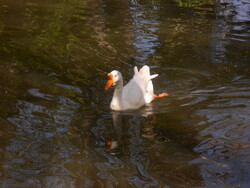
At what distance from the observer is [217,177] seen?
5.13 meters

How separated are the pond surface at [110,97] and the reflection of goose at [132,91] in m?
0.20

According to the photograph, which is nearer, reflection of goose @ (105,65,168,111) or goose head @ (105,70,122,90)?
goose head @ (105,70,122,90)

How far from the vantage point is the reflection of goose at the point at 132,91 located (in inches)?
281

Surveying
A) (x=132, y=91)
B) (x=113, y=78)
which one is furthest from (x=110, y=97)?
(x=113, y=78)

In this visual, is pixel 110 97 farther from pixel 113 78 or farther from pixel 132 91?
pixel 113 78

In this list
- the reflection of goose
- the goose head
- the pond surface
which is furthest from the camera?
the reflection of goose

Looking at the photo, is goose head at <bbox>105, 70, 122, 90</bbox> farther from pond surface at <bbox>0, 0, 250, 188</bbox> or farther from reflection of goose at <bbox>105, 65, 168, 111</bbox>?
pond surface at <bbox>0, 0, 250, 188</bbox>

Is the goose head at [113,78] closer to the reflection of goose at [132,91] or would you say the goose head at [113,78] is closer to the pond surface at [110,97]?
the reflection of goose at [132,91]

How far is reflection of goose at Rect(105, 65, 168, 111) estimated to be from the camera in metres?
7.14

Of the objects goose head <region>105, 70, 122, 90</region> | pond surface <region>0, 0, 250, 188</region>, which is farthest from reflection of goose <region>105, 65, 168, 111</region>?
pond surface <region>0, 0, 250, 188</region>

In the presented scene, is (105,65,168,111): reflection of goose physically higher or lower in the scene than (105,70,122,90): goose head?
lower

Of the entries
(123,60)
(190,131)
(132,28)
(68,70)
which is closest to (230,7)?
(132,28)

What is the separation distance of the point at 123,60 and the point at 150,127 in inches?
127

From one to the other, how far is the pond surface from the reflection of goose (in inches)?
7.7
